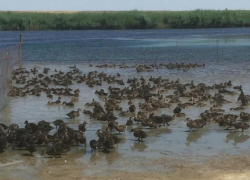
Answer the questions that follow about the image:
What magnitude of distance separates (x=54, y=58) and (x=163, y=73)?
15.4 meters

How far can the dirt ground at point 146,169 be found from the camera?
1127 cm

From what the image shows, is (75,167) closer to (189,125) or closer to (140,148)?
(140,148)

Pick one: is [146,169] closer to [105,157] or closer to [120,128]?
[105,157]

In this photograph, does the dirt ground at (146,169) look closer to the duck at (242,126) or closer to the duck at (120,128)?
the duck at (242,126)

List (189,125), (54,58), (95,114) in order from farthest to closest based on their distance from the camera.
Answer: (54,58), (95,114), (189,125)

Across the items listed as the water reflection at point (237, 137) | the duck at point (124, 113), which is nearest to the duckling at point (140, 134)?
the water reflection at point (237, 137)

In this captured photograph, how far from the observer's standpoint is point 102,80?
27.9 meters

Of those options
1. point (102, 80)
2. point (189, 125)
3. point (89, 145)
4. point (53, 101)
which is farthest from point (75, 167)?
point (102, 80)

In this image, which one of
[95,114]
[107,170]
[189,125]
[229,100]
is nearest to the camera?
[107,170]

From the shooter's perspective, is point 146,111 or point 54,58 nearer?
point 146,111

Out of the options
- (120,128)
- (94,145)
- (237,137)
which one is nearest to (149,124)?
(120,128)

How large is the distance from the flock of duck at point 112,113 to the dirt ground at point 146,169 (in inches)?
34.7

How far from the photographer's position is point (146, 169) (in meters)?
11.8

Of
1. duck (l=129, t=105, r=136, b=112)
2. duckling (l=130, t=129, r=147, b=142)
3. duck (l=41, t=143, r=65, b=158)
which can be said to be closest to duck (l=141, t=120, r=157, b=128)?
duckling (l=130, t=129, r=147, b=142)
